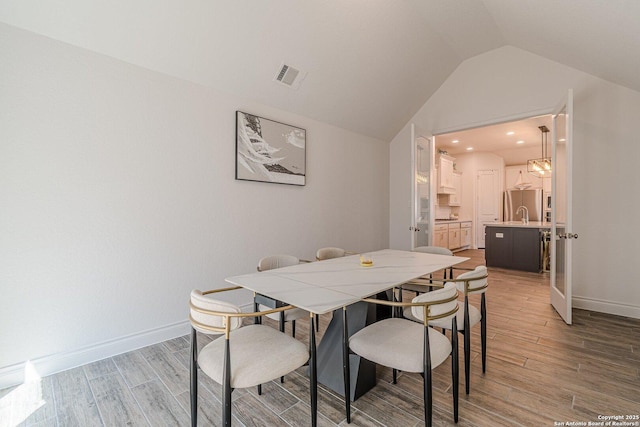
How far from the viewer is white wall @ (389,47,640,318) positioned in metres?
3.26

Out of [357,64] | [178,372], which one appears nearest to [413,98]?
[357,64]

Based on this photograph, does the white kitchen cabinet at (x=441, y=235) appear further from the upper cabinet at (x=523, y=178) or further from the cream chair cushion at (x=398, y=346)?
the cream chair cushion at (x=398, y=346)

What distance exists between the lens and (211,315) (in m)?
1.32

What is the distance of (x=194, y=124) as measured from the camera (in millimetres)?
2852

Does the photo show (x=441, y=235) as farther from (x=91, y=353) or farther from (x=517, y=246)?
(x=91, y=353)

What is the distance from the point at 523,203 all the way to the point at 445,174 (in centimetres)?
285

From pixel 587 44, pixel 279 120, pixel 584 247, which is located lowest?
pixel 584 247

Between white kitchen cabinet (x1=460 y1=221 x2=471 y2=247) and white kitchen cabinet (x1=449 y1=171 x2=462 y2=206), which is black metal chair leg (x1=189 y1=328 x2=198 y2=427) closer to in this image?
white kitchen cabinet (x1=460 y1=221 x2=471 y2=247)

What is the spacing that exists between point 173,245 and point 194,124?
1179 mm

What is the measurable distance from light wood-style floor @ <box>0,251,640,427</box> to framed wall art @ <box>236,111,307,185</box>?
187 centimetres

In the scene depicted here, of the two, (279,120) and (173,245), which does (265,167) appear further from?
(173,245)

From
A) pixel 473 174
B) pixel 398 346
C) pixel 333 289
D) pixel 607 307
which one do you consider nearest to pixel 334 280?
pixel 333 289

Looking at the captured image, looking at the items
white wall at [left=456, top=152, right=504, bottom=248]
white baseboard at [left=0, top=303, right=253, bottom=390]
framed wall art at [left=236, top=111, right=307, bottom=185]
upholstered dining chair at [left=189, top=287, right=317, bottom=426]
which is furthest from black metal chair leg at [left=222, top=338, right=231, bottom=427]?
white wall at [left=456, top=152, right=504, bottom=248]

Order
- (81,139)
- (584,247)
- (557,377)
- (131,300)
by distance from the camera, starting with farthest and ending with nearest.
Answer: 1. (584,247)
2. (131,300)
3. (81,139)
4. (557,377)
